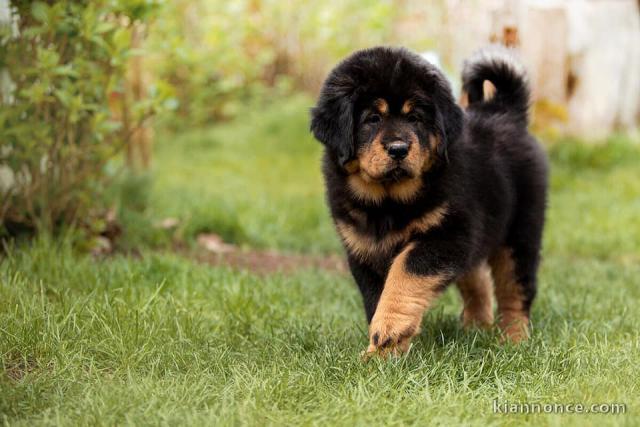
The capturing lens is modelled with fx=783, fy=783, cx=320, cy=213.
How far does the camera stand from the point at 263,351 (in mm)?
3080

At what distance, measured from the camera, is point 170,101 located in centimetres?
452

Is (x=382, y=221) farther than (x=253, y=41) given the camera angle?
No

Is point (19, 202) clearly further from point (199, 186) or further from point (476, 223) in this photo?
point (199, 186)

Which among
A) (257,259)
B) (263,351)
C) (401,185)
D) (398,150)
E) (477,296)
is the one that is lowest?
(257,259)

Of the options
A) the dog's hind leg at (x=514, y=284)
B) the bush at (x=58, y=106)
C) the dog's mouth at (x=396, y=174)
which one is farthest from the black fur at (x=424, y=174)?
the bush at (x=58, y=106)

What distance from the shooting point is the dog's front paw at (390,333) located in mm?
2908

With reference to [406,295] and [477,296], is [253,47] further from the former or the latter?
[406,295]

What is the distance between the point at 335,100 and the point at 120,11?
1.72 m

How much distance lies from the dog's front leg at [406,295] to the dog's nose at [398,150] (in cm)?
38

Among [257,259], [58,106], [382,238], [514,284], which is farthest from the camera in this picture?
[257,259]

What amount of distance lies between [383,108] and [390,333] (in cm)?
89

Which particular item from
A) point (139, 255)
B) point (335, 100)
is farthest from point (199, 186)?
point (335, 100)

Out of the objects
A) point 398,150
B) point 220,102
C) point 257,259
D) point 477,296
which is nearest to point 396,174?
point 398,150

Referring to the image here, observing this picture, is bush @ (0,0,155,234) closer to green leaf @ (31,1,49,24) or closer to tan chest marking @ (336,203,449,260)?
Answer: green leaf @ (31,1,49,24)
